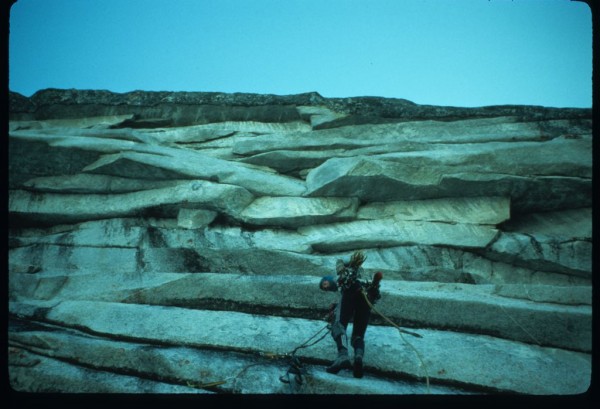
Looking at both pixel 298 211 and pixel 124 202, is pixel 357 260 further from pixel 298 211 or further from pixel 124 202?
pixel 124 202

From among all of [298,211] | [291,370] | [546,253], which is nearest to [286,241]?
[298,211]

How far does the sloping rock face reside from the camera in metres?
6.30

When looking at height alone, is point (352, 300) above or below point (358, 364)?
above

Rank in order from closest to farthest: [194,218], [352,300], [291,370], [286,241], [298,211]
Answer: [291,370] → [352,300] → [286,241] → [194,218] → [298,211]

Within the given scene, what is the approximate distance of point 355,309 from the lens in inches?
242

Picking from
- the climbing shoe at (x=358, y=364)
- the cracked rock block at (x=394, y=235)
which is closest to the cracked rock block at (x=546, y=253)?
the cracked rock block at (x=394, y=235)

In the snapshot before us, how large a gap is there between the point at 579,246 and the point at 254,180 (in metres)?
10.5

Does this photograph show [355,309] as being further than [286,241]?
No

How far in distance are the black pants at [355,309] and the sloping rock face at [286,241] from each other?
2.12 feet

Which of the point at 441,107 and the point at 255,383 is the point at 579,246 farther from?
the point at 255,383

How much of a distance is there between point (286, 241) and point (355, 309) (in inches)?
206

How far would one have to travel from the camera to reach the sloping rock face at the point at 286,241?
6297 millimetres

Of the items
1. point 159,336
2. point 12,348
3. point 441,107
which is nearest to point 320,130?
point 441,107

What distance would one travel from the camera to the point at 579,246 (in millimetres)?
10484
